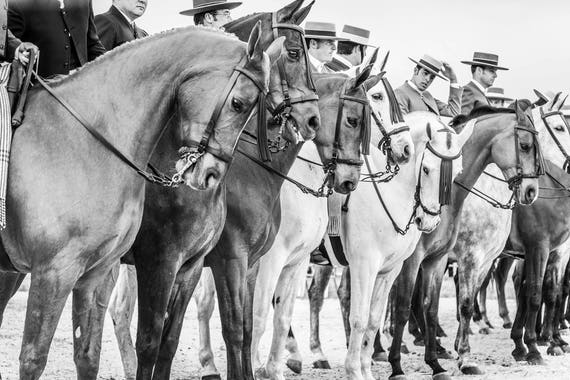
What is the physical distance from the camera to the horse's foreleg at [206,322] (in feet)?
34.7

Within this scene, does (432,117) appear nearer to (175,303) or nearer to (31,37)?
(175,303)

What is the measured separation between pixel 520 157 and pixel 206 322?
185 inches

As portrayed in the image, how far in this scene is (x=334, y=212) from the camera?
1111 centimetres

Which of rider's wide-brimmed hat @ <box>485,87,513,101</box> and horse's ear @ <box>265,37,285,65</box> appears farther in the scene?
rider's wide-brimmed hat @ <box>485,87,513,101</box>

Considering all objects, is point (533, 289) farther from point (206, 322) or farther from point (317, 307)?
point (206, 322)

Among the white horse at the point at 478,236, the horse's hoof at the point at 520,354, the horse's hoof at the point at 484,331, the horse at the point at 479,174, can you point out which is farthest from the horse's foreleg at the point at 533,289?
the horse's hoof at the point at 484,331

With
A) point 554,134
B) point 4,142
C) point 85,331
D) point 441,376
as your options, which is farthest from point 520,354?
point 4,142

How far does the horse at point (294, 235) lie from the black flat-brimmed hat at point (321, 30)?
3.44 ft

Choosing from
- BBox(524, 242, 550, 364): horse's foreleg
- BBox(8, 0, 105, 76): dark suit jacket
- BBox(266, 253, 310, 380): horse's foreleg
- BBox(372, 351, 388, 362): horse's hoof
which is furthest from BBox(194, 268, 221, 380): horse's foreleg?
BBox(524, 242, 550, 364): horse's foreleg

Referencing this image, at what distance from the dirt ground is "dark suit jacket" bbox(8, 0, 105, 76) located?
391cm

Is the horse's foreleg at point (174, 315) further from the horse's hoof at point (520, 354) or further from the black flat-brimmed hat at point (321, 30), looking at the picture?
the horse's hoof at point (520, 354)

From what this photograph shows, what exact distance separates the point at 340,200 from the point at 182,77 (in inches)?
193

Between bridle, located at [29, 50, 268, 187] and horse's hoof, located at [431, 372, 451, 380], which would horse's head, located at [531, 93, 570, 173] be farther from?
bridle, located at [29, 50, 268, 187]

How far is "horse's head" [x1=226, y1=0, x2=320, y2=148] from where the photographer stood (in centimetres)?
821
